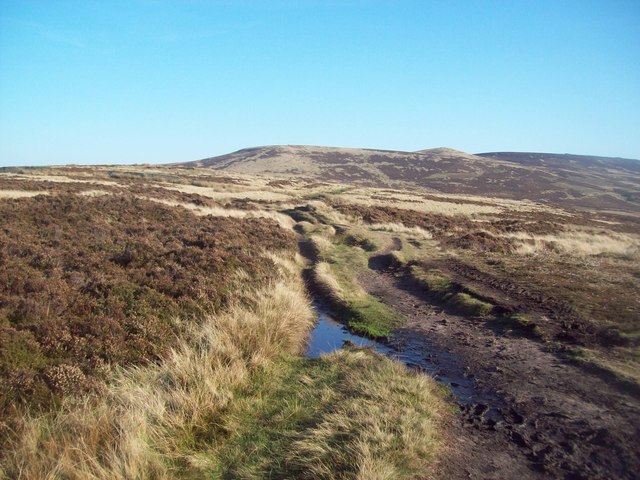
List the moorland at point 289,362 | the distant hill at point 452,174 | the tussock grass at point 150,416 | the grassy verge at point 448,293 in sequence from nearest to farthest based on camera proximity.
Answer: the tussock grass at point 150,416 < the moorland at point 289,362 < the grassy verge at point 448,293 < the distant hill at point 452,174

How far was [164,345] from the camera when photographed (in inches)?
316

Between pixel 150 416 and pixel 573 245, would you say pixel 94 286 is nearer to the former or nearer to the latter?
pixel 150 416

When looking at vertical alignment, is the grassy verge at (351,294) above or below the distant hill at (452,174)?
below

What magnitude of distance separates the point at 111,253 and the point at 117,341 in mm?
6644

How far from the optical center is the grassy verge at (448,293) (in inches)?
481

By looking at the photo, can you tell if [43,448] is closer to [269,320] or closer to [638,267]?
[269,320]

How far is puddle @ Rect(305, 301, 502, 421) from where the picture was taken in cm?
742

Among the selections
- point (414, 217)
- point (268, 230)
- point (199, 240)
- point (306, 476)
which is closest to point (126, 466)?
point (306, 476)

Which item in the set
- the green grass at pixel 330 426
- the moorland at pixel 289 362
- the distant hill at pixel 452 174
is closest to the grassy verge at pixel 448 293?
the moorland at pixel 289 362

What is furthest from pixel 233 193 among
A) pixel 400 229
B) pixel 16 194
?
pixel 400 229

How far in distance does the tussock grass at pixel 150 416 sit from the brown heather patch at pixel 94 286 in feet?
2.04

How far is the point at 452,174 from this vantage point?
11562 centimetres

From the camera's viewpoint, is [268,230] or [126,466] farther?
[268,230]

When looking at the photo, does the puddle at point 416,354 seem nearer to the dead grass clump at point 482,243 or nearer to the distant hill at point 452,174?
the dead grass clump at point 482,243
